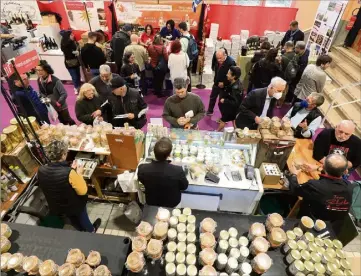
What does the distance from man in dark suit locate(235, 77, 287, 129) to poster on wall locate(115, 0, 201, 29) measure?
5194 mm

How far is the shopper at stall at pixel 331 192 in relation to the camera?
2.43 meters

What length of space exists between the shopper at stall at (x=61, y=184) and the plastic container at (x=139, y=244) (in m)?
1.11

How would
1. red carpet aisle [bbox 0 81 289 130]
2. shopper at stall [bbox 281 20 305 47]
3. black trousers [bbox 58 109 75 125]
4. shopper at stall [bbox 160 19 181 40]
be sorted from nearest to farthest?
black trousers [bbox 58 109 75 125] < red carpet aisle [bbox 0 81 289 130] < shopper at stall [bbox 281 20 305 47] < shopper at stall [bbox 160 19 181 40]

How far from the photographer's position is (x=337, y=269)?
1858 millimetres

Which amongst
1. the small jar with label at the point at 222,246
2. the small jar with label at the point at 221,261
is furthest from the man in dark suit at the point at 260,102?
the small jar with label at the point at 221,261

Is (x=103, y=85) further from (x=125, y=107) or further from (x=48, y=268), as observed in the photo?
(x=48, y=268)

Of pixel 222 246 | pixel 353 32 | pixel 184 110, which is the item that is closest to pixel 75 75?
pixel 184 110

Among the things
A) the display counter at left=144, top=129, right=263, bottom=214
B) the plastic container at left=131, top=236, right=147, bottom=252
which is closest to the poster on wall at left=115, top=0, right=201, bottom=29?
the display counter at left=144, top=129, right=263, bottom=214

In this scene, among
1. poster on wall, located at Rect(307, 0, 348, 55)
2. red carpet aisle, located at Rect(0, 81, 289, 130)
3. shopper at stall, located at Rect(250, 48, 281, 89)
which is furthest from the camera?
poster on wall, located at Rect(307, 0, 348, 55)

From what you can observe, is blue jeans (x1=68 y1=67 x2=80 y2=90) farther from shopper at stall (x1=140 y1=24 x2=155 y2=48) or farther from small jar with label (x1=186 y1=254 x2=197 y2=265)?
small jar with label (x1=186 y1=254 x2=197 y2=265)

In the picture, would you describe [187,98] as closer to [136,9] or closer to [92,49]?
[92,49]

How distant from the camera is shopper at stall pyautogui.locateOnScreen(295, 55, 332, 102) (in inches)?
196

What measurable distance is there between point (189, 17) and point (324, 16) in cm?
420

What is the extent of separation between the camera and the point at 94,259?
188 centimetres
